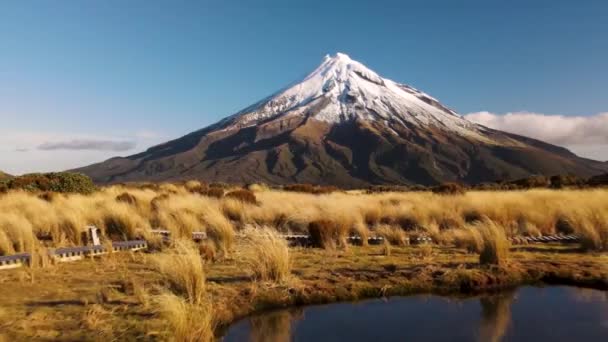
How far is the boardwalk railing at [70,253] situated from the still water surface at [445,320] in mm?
5056

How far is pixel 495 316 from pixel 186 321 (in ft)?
14.4

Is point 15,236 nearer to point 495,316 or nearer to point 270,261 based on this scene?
point 270,261

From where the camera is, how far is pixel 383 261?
421 inches

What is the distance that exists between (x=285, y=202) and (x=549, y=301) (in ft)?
35.7

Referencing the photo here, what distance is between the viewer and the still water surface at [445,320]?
6.80 meters

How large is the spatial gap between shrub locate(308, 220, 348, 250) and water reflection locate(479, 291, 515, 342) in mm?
4520

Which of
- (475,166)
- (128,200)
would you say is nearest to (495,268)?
(128,200)

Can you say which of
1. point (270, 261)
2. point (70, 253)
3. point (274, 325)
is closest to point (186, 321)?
point (274, 325)

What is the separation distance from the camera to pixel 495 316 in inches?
300

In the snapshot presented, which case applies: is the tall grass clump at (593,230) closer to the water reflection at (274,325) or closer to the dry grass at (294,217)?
the dry grass at (294,217)

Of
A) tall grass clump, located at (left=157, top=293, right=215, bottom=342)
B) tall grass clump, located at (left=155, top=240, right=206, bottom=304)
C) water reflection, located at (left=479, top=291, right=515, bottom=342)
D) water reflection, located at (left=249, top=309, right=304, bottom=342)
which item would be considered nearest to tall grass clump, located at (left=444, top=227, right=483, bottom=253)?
water reflection, located at (left=479, top=291, right=515, bottom=342)

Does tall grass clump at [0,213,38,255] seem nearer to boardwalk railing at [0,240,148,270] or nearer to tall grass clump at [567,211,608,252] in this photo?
boardwalk railing at [0,240,148,270]

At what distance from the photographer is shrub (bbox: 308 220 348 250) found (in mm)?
12602

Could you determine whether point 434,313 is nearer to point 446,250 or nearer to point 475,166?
point 446,250
